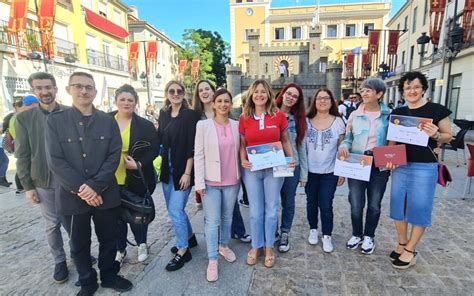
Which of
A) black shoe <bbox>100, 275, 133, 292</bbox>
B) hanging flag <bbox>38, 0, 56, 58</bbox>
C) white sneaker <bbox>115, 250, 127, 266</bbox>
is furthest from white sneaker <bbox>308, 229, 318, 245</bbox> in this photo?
hanging flag <bbox>38, 0, 56, 58</bbox>

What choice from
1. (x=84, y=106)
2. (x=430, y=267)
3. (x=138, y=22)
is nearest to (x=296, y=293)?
(x=430, y=267)

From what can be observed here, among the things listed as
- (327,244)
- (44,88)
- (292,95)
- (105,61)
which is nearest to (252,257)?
(327,244)

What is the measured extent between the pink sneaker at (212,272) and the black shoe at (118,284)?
2.61 feet

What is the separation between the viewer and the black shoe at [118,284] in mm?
2725

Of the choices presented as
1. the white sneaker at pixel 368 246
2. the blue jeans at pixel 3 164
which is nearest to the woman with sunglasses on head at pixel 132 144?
the white sneaker at pixel 368 246

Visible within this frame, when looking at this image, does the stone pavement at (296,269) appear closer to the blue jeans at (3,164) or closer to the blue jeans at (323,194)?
the blue jeans at (323,194)

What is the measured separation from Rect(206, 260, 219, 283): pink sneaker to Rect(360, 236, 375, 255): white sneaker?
1805 millimetres

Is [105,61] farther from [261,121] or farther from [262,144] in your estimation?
[262,144]

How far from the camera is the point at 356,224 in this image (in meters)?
3.42

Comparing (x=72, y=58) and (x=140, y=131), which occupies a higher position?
(x=72, y=58)

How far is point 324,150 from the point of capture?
127 inches

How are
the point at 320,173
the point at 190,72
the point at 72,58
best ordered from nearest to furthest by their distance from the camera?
the point at 320,173, the point at 72,58, the point at 190,72

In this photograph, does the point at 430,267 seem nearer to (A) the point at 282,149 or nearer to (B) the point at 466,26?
(A) the point at 282,149

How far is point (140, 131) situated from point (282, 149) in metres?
1.55
